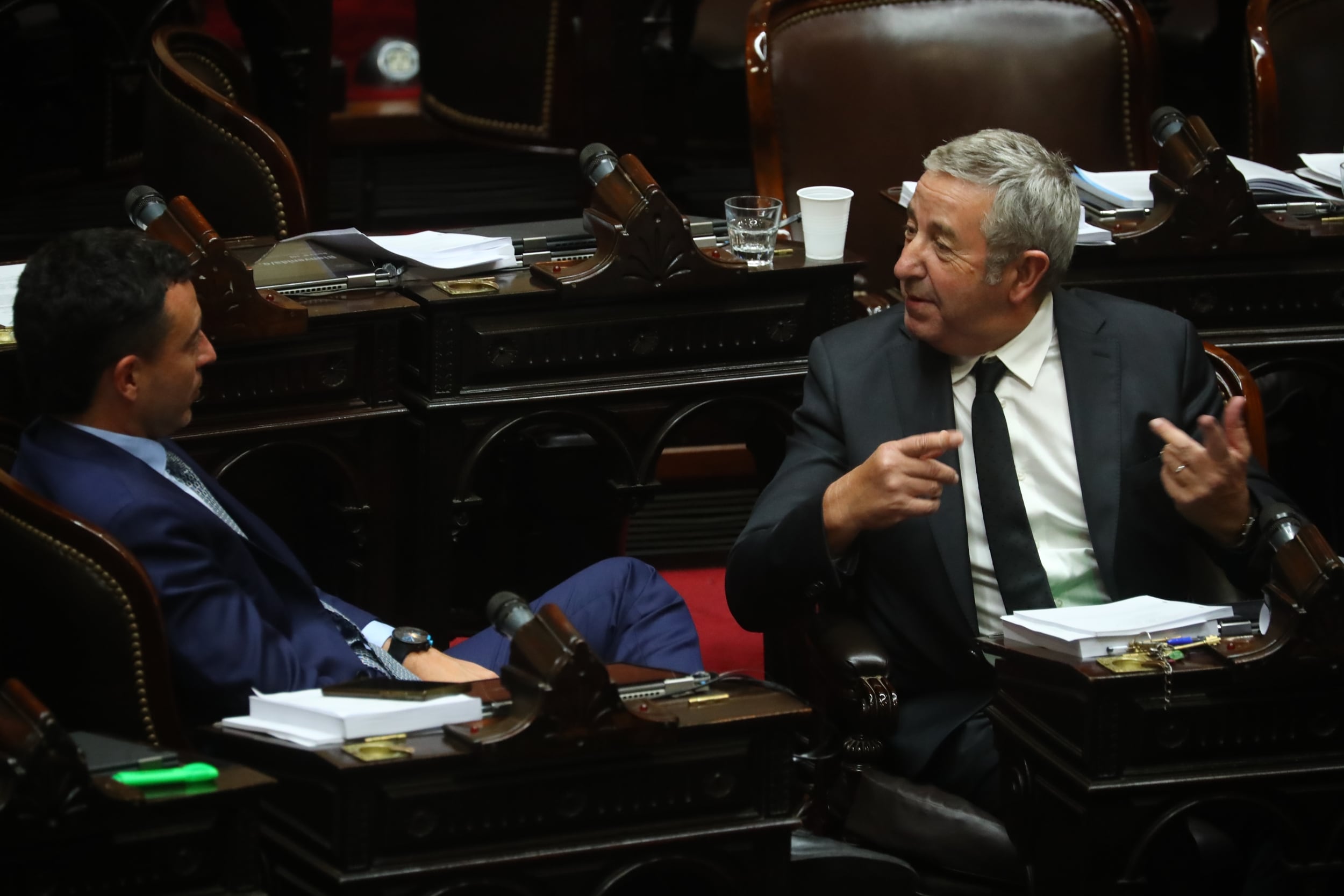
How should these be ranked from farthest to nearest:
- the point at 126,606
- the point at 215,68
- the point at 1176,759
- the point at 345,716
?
the point at 215,68, the point at 1176,759, the point at 126,606, the point at 345,716

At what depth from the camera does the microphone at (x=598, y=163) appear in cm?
298

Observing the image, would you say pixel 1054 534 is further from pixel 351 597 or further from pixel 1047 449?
pixel 351 597

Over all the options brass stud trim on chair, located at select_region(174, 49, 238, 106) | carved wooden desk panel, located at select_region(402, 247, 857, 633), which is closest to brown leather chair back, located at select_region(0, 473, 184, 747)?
carved wooden desk panel, located at select_region(402, 247, 857, 633)

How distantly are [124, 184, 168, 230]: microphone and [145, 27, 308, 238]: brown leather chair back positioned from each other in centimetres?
49

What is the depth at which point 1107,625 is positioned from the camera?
2.15 m

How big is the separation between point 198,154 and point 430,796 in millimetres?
1822

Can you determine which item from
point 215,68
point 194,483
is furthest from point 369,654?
point 215,68

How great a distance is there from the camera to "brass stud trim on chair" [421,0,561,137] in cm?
448

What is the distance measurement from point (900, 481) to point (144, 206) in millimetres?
1227

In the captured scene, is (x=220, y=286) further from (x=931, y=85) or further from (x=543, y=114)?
(x=543, y=114)

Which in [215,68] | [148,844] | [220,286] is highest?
[215,68]

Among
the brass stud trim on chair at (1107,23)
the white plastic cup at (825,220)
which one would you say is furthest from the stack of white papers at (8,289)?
the brass stud trim on chair at (1107,23)

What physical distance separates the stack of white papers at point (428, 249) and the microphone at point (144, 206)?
309 mm

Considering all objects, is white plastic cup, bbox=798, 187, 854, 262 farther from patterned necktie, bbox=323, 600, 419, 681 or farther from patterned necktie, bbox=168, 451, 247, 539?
patterned necktie, bbox=168, 451, 247, 539
